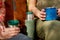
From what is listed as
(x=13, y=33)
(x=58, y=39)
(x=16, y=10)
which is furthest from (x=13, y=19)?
(x=58, y=39)

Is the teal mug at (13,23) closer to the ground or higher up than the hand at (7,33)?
closer to the ground

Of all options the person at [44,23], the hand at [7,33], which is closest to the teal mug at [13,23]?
the person at [44,23]

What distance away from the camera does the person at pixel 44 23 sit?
1503 millimetres

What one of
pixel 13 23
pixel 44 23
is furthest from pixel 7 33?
pixel 13 23

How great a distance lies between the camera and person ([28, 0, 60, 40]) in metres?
1.50

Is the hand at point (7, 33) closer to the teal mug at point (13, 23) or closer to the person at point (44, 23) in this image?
the person at point (44, 23)

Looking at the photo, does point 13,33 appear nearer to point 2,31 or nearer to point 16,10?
point 2,31

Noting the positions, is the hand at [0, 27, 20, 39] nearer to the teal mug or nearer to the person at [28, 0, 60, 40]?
the person at [28, 0, 60, 40]

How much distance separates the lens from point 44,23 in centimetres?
172

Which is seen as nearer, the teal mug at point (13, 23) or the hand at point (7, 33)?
the hand at point (7, 33)

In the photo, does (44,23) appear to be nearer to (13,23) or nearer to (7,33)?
(7,33)

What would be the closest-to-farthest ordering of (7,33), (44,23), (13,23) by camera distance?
1. (7,33)
2. (44,23)
3. (13,23)

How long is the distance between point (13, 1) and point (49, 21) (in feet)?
3.28

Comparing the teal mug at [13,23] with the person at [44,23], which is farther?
the teal mug at [13,23]
